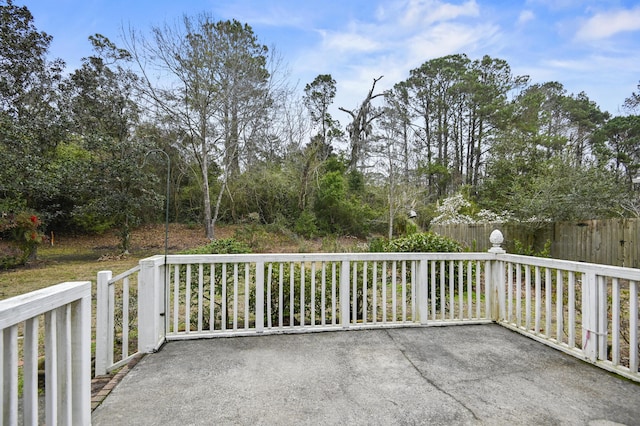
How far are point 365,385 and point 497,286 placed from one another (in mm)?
2042

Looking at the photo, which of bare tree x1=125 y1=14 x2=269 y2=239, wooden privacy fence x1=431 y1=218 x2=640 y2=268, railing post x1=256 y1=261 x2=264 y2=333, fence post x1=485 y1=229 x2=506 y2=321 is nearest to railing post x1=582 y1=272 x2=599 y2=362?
fence post x1=485 y1=229 x2=506 y2=321

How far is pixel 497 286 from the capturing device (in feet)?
10.8

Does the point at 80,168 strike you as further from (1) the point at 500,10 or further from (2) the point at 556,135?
(2) the point at 556,135

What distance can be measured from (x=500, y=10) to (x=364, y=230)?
8.60 metres

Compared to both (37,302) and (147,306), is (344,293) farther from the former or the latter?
(37,302)

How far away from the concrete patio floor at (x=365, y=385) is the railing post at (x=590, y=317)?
127 mm

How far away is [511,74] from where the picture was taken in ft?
49.5

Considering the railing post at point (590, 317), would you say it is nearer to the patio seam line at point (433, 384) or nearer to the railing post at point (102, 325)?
the patio seam line at point (433, 384)

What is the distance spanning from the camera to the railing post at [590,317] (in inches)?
89.7

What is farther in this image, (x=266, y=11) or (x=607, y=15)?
(x=266, y=11)

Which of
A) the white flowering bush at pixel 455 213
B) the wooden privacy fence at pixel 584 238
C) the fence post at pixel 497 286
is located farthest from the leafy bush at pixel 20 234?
the white flowering bush at pixel 455 213

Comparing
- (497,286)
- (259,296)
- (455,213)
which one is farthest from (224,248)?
(455,213)

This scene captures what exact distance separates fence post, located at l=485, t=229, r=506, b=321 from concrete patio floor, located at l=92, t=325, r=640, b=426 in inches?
19.9

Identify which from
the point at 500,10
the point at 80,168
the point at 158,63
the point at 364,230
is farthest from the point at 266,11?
the point at 364,230
